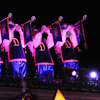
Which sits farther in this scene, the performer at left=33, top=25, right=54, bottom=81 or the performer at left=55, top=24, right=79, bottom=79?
the performer at left=55, top=24, right=79, bottom=79

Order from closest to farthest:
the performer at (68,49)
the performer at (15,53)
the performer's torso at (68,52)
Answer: the performer at (15,53) → the performer at (68,49) → the performer's torso at (68,52)

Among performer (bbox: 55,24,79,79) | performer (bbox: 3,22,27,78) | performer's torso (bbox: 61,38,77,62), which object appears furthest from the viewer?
performer's torso (bbox: 61,38,77,62)

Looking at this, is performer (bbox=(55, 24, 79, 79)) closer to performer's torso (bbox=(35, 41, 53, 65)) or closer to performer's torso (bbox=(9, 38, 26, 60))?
performer's torso (bbox=(35, 41, 53, 65))

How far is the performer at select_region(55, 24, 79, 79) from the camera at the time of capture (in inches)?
1084

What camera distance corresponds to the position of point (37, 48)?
87.1 feet

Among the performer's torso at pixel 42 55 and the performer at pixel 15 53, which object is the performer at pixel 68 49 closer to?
the performer's torso at pixel 42 55

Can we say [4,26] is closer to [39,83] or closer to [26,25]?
[26,25]

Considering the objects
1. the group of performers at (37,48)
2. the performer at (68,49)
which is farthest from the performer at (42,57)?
the performer at (68,49)

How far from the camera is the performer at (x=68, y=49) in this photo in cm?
2753

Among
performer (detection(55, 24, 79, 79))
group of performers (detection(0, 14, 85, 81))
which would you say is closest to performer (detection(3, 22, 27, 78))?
group of performers (detection(0, 14, 85, 81))

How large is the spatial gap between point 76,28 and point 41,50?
6.48m

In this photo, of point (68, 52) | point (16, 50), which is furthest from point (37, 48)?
point (68, 52)

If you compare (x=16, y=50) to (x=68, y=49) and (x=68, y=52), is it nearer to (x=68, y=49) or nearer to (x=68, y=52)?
(x=68, y=52)

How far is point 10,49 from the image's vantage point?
2469 centimetres
